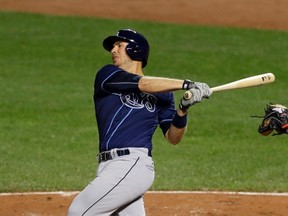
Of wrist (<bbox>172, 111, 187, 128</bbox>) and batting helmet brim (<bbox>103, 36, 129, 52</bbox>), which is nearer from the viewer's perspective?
wrist (<bbox>172, 111, 187, 128</bbox>)

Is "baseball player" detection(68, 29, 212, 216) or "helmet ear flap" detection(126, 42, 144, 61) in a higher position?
"helmet ear flap" detection(126, 42, 144, 61)

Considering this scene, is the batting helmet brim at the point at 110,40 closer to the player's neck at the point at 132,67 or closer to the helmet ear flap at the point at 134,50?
the helmet ear flap at the point at 134,50

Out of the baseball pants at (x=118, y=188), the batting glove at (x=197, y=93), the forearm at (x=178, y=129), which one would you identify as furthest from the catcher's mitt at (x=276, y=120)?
the baseball pants at (x=118, y=188)

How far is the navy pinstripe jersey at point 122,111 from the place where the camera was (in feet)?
23.5

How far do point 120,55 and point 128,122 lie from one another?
558 millimetres

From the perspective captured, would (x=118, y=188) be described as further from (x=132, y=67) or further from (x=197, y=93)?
(x=132, y=67)

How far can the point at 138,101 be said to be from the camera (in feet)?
23.8

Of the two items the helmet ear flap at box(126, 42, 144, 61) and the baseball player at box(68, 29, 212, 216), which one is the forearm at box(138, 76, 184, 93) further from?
the helmet ear flap at box(126, 42, 144, 61)

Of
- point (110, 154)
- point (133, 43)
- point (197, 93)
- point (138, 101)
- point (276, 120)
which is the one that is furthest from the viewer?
point (276, 120)

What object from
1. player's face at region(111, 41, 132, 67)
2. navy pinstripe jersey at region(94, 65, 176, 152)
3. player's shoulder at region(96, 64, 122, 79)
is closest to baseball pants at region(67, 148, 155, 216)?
navy pinstripe jersey at region(94, 65, 176, 152)

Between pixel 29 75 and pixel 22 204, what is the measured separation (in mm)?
7542

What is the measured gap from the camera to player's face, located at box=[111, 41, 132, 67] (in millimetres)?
7379

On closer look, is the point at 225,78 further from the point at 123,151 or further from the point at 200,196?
the point at 123,151

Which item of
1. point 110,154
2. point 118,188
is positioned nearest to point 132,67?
point 110,154
